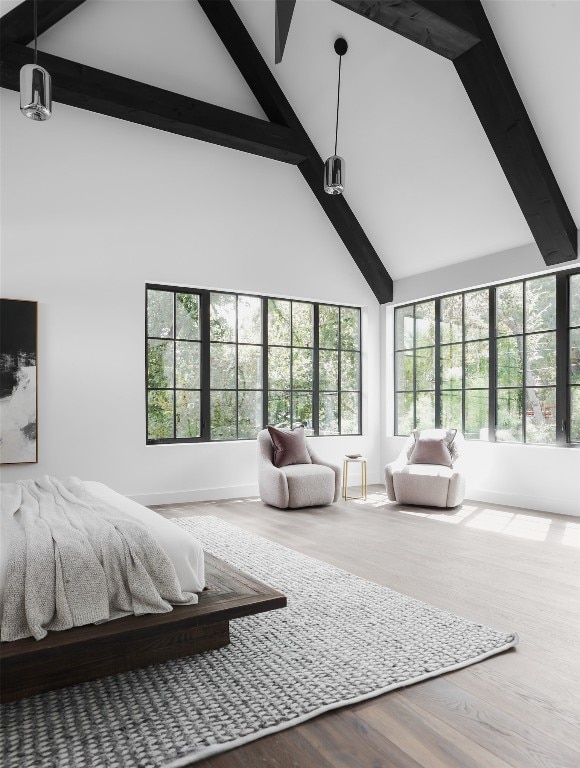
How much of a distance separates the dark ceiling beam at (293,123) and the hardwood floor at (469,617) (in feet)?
10.4

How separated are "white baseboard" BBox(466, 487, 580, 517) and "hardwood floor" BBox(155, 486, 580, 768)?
19 cm

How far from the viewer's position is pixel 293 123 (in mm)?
6328

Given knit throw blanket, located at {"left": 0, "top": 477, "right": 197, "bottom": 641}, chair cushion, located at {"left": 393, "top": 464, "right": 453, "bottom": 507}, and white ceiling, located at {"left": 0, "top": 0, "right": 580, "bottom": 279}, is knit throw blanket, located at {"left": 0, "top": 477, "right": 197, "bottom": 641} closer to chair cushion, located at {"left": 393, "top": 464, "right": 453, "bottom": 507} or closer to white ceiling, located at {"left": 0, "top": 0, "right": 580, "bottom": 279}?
chair cushion, located at {"left": 393, "top": 464, "right": 453, "bottom": 507}

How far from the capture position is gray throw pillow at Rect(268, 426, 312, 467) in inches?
235

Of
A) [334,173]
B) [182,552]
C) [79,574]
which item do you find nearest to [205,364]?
[334,173]

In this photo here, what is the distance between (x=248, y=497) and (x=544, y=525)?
2.99 meters

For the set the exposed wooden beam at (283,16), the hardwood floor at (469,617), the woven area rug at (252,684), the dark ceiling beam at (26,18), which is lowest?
the hardwood floor at (469,617)

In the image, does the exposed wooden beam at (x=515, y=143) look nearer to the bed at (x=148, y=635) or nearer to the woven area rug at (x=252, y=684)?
the woven area rug at (x=252, y=684)

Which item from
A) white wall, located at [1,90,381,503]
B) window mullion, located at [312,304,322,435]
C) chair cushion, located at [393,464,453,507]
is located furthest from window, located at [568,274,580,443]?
white wall, located at [1,90,381,503]

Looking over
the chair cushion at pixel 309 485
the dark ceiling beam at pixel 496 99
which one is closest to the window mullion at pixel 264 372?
the chair cushion at pixel 309 485

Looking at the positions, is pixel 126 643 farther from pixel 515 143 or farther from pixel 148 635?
pixel 515 143

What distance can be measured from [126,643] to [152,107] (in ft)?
16.3

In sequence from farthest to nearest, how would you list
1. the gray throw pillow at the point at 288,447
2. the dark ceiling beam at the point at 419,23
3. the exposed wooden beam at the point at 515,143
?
the gray throw pillow at the point at 288,447, the exposed wooden beam at the point at 515,143, the dark ceiling beam at the point at 419,23

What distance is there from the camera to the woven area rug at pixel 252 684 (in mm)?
1757
